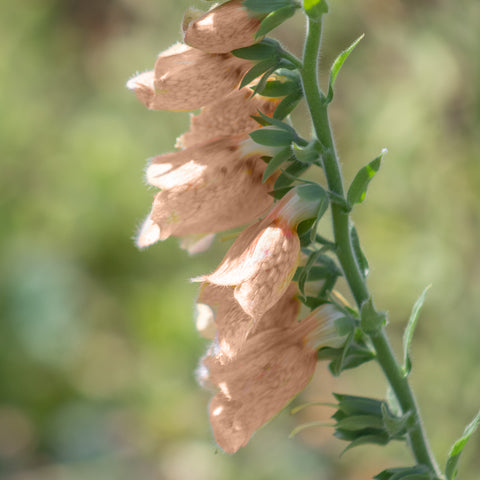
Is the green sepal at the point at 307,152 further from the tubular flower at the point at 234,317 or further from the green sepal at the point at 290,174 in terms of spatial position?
the tubular flower at the point at 234,317

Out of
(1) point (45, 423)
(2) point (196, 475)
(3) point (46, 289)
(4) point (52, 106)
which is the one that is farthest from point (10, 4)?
(2) point (196, 475)

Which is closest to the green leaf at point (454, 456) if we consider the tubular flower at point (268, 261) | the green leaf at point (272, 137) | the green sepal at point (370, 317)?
the green sepal at point (370, 317)

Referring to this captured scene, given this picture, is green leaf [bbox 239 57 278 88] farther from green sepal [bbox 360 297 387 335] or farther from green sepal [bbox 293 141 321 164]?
green sepal [bbox 360 297 387 335]

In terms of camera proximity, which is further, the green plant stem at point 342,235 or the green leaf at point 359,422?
the green leaf at point 359,422

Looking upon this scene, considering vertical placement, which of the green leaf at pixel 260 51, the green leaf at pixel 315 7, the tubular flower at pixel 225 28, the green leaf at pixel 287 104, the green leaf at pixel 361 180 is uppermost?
the tubular flower at pixel 225 28

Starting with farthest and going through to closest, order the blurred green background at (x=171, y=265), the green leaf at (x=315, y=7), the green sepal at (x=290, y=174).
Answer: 1. the blurred green background at (x=171, y=265)
2. the green sepal at (x=290, y=174)
3. the green leaf at (x=315, y=7)

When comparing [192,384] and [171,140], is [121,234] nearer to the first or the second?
[171,140]
